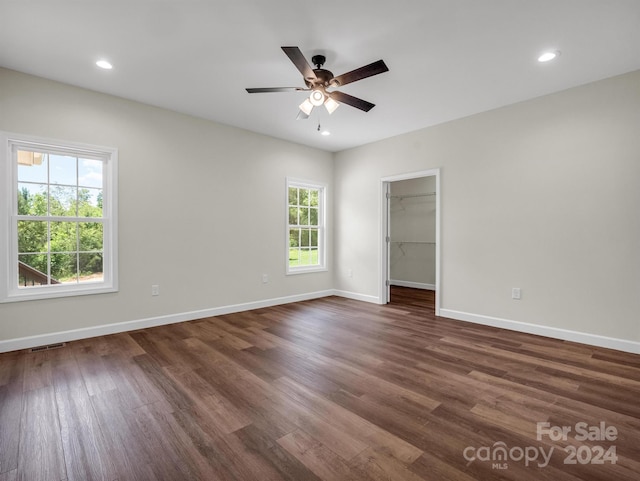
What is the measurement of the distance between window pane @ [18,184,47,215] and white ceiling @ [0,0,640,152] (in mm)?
1164

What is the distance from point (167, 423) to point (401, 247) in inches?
249

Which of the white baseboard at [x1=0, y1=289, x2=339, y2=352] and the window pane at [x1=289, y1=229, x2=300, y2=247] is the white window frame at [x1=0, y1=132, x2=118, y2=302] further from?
the window pane at [x1=289, y1=229, x2=300, y2=247]

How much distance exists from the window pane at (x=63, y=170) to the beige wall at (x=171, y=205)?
254 mm

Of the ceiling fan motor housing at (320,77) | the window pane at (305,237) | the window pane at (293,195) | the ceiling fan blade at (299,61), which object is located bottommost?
the window pane at (305,237)

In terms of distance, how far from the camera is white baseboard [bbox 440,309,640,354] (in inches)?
123

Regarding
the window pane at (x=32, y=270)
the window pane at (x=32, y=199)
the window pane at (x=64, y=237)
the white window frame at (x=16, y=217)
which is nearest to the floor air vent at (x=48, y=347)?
the white window frame at (x=16, y=217)

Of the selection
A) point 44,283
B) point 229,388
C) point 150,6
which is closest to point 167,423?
point 229,388

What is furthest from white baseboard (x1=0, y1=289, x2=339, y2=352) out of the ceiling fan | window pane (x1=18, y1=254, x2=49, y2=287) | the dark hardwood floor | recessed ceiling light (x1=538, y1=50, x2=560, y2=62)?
recessed ceiling light (x1=538, y1=50, x2=560, y2=62)

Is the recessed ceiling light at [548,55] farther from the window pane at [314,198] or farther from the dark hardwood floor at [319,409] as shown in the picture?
the window pane at [314,198]

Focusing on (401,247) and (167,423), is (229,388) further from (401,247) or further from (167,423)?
(401,247)

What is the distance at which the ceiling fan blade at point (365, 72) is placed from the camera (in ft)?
7.85

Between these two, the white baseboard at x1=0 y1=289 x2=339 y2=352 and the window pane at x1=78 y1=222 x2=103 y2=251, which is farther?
the window pane at x1=78 y1=222 x2=103 y2=251

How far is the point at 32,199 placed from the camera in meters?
3.31

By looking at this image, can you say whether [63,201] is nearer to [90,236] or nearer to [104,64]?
[90,236]
